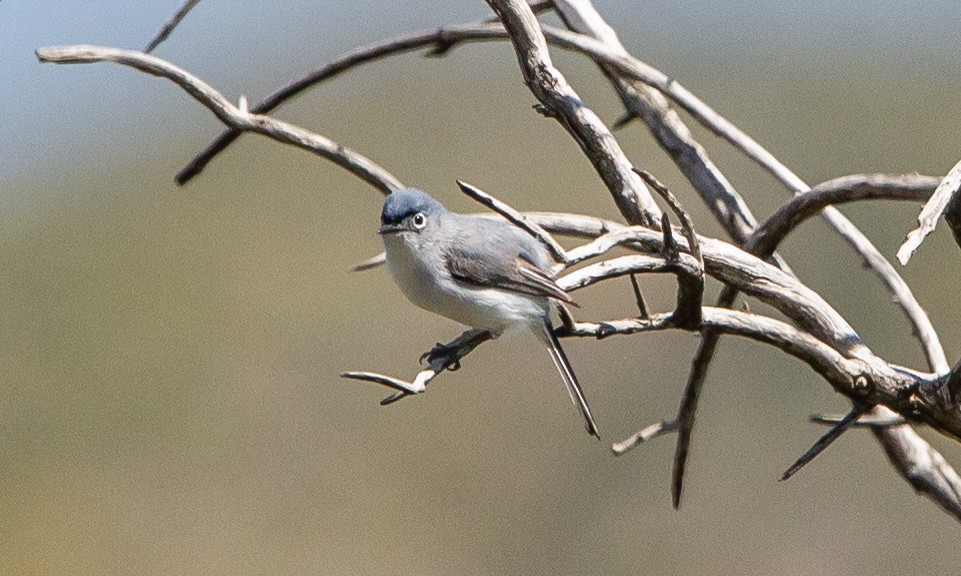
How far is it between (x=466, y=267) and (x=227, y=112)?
86 cm

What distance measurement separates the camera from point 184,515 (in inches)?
316

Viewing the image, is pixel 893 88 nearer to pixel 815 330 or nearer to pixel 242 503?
pixel 242 503

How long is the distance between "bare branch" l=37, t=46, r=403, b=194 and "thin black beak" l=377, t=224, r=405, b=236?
447 millimetres

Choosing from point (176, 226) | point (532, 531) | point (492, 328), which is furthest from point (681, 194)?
point (492, 328)

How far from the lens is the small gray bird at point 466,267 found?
2875 millimetres

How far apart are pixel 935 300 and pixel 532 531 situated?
313 centimetres

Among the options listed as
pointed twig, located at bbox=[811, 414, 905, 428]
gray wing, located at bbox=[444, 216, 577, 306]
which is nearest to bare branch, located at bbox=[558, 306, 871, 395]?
pointed twig, located at bbox=[811, 414, 905, 428]

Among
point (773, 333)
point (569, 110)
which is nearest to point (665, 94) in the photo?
point (569, 110)

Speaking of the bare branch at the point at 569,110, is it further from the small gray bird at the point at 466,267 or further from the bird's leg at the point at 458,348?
the small gray bird at the point at 466,267

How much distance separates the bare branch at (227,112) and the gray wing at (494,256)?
54 cm

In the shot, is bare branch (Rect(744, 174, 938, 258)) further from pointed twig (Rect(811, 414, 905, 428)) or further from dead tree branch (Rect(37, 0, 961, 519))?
pointed twig (Rect(811, 414, 905, 428))

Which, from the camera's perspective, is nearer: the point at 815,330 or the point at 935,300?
the point at 815,330

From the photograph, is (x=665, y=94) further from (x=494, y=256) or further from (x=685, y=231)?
(x=685, y=231)

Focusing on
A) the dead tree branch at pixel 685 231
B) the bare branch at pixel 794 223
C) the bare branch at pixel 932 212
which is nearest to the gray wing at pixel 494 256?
the dead tree branch at pixel 685 231
